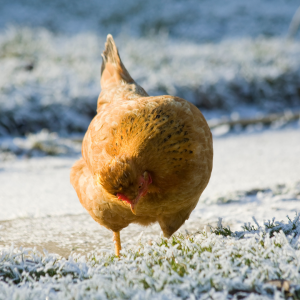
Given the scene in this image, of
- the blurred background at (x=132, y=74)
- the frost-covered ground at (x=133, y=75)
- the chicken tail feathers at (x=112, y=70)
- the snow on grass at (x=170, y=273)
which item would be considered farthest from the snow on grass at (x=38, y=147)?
the snow on grass at (x=170, y=273)

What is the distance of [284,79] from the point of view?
9344 mm

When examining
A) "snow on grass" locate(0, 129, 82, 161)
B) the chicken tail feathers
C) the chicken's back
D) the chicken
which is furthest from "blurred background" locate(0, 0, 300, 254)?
the chicken tail feathers

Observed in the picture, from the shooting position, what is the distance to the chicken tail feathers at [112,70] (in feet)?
11.1

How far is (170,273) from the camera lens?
1791 millimetres

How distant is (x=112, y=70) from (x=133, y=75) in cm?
465

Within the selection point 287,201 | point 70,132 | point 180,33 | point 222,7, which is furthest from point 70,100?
point 222,7

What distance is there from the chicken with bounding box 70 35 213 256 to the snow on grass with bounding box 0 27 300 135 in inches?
168

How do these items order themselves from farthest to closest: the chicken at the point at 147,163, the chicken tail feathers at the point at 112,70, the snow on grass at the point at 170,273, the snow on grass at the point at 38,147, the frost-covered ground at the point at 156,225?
1. the snow on grass at the point at 38,147
2. the chicken tail feathers at the point at 112,70
3. the chicken at the point at 147,163
4. the frost-covered ground at the point at 156,225
5. the snow on grass at the point at 170,273

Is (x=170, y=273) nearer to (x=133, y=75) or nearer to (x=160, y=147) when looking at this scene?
(x=160, y=147)

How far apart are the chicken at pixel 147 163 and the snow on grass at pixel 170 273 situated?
0.29 meters

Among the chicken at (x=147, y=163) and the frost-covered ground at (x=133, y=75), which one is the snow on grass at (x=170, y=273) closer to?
the chicken at (x=147, y=163)

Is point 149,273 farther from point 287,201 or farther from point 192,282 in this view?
point 287,201

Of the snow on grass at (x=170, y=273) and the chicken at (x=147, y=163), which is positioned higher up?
the chicken at (x=147, y=163)

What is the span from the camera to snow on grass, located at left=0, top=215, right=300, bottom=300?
5.30 ft
